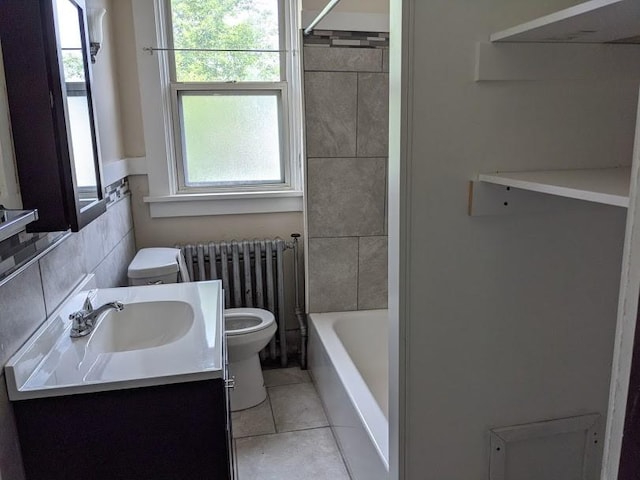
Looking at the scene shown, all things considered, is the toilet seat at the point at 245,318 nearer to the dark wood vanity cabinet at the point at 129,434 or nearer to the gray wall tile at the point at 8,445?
the dark wood vanity cabinet at the point at 129,434

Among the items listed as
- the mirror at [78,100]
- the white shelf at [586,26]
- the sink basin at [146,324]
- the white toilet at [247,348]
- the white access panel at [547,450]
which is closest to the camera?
the white shelf at [586,26]

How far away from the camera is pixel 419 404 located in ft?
4.67

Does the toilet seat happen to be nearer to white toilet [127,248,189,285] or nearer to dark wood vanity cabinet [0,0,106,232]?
white toilet [127,248,189,285]

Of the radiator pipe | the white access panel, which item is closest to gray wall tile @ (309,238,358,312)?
the radiator pipe

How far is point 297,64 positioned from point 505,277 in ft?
6.21

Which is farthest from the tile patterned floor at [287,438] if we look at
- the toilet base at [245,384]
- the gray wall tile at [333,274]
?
the gray wall tile at [333,274]

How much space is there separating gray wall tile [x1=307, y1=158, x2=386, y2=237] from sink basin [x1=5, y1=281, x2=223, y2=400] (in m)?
0.96

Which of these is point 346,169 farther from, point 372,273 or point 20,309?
point 20,309

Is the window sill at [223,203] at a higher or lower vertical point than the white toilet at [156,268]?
higher

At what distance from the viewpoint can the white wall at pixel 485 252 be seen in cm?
126

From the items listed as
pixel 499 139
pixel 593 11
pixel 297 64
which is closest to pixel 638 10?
pixel 593 11

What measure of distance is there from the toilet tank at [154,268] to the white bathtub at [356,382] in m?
0.79

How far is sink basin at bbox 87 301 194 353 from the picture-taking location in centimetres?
168

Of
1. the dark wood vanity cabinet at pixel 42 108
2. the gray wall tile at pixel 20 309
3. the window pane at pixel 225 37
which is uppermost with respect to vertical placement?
the window pane at pixel 225 37
